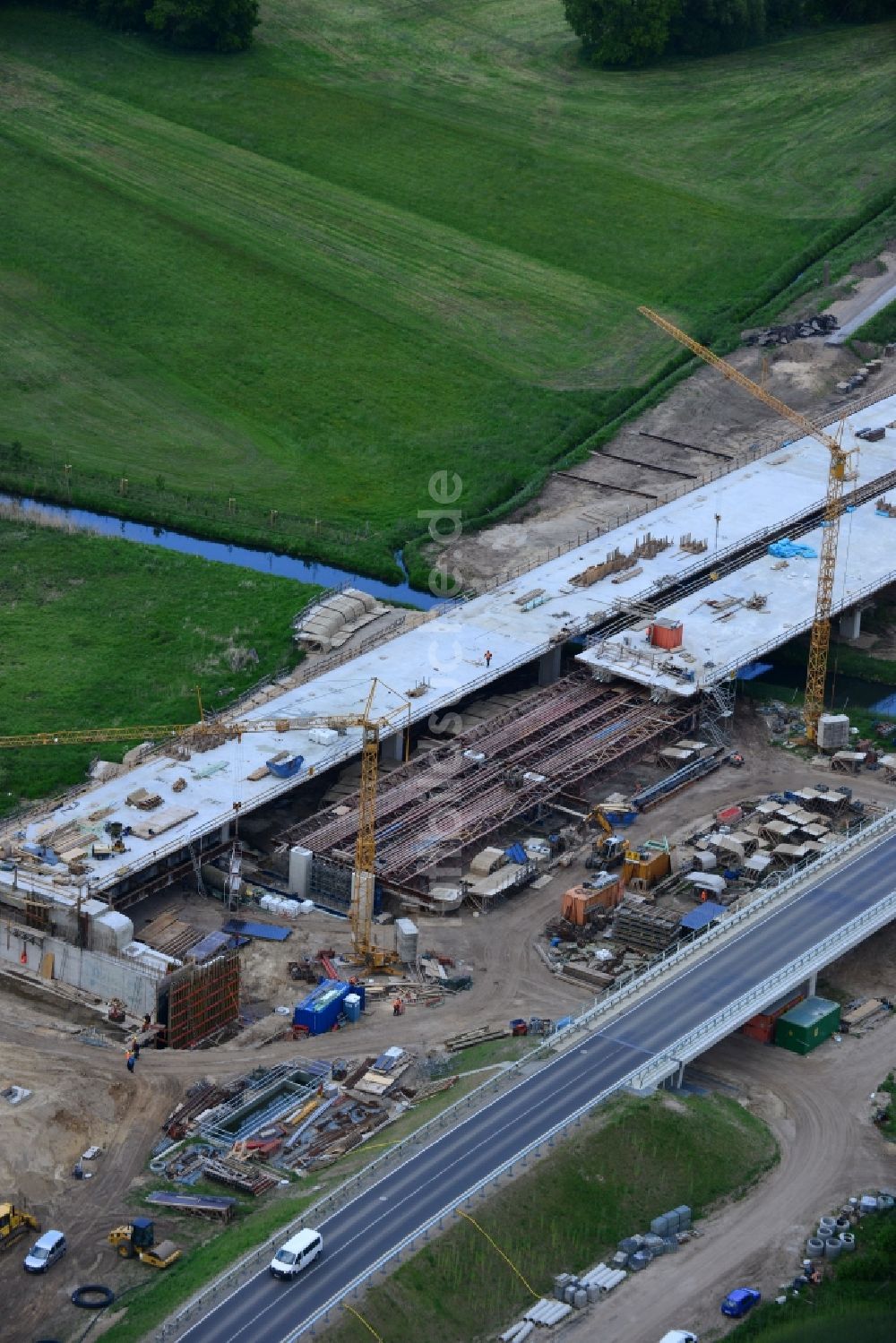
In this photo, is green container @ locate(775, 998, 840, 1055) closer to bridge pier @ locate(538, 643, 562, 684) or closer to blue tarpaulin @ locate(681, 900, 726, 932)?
blue tarpaulin @ locate(681, 900, 726, 932)

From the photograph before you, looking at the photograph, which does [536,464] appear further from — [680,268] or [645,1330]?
[645,1330]

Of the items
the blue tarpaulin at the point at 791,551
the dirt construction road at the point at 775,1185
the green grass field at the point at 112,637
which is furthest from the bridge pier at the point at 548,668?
the dirt construction road at the point at 775,1185

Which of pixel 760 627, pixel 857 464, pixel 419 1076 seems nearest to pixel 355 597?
pixel 760 627

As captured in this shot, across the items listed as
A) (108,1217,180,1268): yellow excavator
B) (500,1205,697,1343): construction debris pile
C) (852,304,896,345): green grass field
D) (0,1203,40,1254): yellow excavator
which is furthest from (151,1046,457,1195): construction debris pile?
(852,304,896,345): green grass field

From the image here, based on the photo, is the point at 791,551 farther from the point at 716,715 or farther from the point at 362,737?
the point at 362,737

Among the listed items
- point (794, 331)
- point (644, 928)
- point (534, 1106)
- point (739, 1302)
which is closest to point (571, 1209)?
point (534, 1106)

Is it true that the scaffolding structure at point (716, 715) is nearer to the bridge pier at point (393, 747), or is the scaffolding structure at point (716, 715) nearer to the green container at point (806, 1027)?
the bridge pier at point (393, 747)
